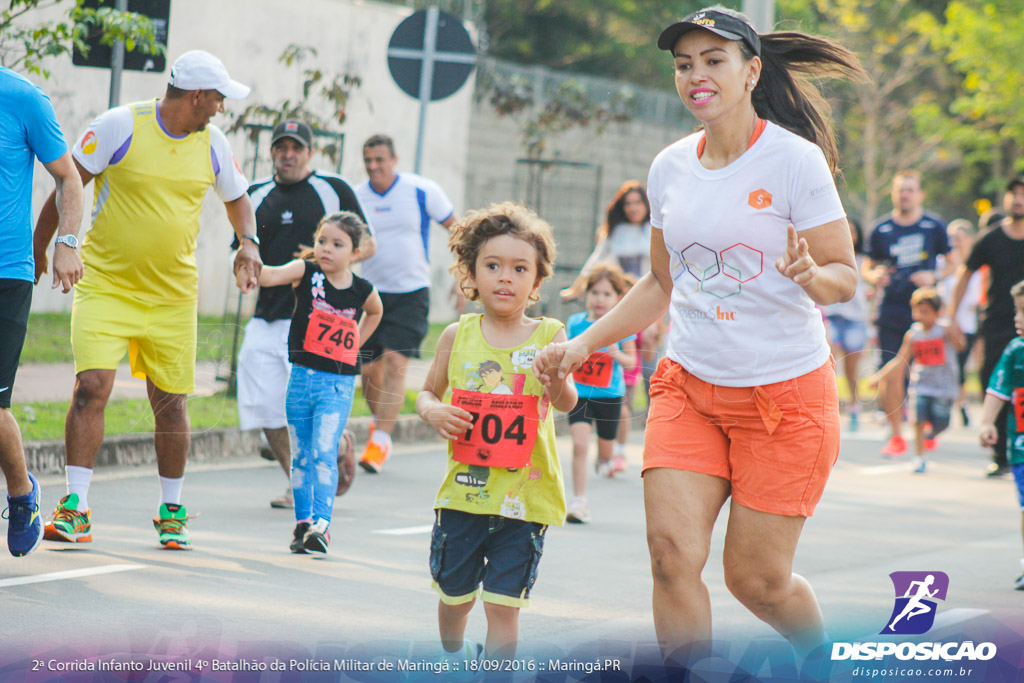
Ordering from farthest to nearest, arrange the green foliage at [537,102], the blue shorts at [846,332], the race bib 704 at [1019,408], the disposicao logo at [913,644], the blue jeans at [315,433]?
1. the green foliage at [537,102]
2. the blue shorts at [846,332]
3. the race bib 704 at [1019,408]
4. the blue jeans at [315,433]
5. the disposicao logo at [913,644]

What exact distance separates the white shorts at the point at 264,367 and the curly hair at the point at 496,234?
129 inches

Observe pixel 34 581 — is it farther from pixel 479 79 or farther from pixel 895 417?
pixel 479 79

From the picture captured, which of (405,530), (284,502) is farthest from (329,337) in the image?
(284,502)

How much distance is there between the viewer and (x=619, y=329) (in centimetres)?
407

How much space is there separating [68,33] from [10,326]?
2.84 metres

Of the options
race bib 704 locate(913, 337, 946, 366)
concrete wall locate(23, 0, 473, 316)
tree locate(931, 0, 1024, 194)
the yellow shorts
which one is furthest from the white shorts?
tree locate(931, 0, 1024, 194)

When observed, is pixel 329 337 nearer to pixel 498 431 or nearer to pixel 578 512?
pixel 578 512

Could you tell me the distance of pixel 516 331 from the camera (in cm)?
423

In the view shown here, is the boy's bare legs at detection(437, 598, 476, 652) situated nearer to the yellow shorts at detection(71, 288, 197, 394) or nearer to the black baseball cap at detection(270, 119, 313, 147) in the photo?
the yellow shorts at detection(71, 288, 197, 394)

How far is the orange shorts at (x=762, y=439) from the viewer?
149 inches

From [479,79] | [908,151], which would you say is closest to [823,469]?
[479,79]

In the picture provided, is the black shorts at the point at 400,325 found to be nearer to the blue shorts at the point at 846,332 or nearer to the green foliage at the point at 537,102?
the blue shorts at the point at 846,332

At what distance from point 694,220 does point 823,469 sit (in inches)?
31.2

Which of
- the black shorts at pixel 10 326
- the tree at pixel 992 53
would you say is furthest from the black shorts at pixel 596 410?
the tree at pixel 992 53
